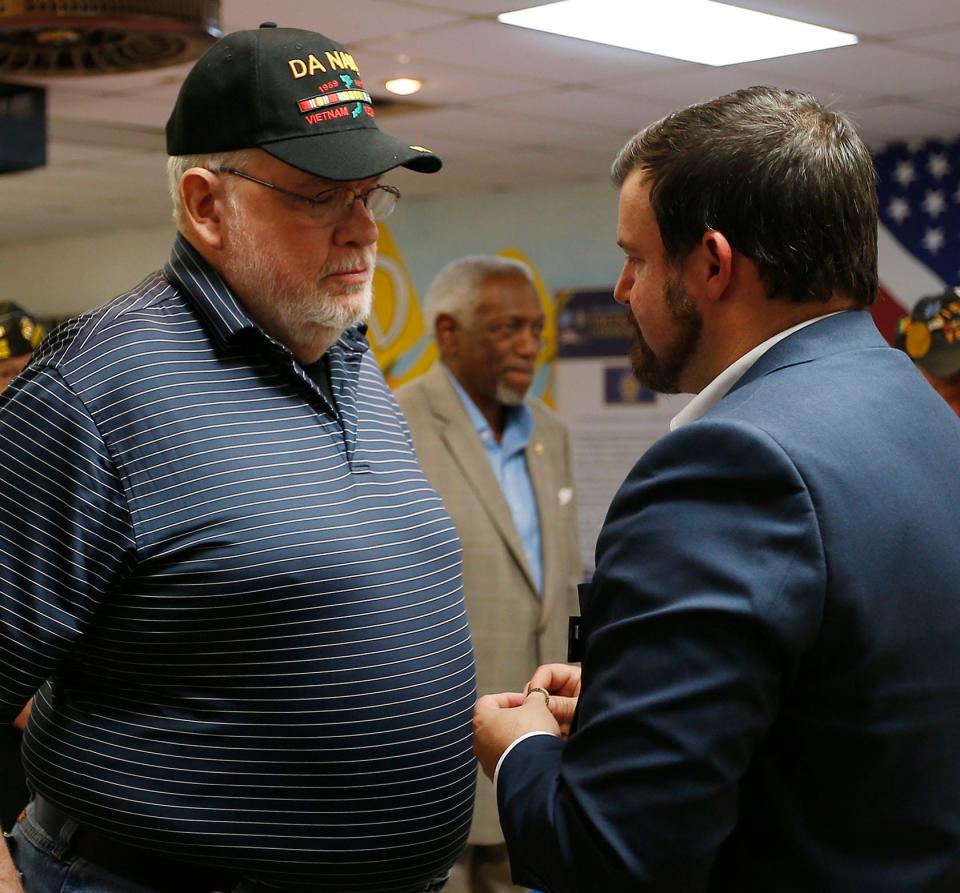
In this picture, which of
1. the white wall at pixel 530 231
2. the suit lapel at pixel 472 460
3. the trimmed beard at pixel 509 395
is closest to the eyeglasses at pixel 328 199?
the suit lapel at pixel 472 460

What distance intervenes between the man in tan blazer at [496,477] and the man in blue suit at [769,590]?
76.4 inches

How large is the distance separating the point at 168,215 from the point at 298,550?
8.30 m

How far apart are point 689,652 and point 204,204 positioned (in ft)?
3.16

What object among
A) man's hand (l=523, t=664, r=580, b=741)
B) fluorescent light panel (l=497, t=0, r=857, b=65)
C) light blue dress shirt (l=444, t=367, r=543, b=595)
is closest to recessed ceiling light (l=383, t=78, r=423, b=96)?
fluorescent light panel (l=497, t=0, r=857, b=65)

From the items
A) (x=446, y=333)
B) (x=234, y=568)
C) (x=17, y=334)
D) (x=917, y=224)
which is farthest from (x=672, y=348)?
(x=917, y=224)

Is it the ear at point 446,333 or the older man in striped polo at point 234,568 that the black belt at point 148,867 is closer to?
the older man in striped polo at point 234,568

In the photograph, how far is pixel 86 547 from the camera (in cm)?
143

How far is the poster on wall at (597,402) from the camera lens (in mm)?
7060

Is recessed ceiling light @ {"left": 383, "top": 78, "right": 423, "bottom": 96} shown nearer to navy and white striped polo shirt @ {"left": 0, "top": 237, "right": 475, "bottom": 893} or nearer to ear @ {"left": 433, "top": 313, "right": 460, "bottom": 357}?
ear @ {"left": 433, "top": 313, "right": 460, "bottom": 357}

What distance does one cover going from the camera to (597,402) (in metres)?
7.21

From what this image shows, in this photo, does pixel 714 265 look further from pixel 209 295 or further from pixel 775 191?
pixel 209 295

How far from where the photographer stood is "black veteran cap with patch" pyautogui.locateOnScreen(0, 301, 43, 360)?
12.8 feet

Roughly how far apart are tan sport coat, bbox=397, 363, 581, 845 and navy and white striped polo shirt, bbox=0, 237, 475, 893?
61.4 inches

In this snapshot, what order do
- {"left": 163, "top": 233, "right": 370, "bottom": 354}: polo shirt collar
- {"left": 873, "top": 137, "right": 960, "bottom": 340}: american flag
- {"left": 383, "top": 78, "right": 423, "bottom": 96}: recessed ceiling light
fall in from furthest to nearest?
{"left": 873, "top": 137, "right": 960, "bottom": 340}: american flag < {"left": 383, "top": 78, "right": 423, "bottom": 96}: recessed ceiling light < {"left": 163, "top": 233, "right": 370, "bottom": 354}: polo shirt collar
